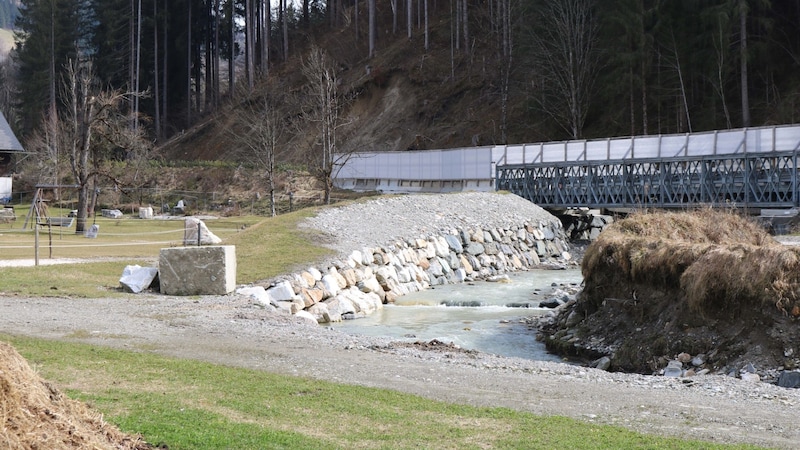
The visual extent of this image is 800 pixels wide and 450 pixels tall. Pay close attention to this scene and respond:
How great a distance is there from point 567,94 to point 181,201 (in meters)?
28.0

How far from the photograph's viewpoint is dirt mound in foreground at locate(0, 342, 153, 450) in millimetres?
5852

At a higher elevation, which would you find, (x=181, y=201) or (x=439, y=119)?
(x=439, y=119)

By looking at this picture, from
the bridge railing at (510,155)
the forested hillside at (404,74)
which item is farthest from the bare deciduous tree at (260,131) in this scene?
the bridge railing at (510,155)

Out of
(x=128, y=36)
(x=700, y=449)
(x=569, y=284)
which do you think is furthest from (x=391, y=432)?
(x=128, y=36)

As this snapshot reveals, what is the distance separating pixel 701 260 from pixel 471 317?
776 centimetres

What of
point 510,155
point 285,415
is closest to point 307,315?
point 285,415

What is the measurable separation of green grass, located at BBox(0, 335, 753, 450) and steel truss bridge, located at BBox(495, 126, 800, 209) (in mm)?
27355

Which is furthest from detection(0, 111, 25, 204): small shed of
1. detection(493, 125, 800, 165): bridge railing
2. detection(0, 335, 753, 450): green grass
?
detection(0, 335, 753, 450): green grass

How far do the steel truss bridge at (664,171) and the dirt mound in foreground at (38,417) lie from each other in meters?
31.4

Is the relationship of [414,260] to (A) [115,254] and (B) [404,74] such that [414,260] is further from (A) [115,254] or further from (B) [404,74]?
(B) [404,74]

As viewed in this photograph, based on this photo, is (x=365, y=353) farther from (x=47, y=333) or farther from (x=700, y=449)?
(x=700, y=449)

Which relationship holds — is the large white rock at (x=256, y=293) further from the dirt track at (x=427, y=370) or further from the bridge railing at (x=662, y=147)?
the bridge railing at (x=662, y=147)

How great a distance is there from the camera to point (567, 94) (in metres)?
56.3

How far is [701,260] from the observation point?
16531 mm
